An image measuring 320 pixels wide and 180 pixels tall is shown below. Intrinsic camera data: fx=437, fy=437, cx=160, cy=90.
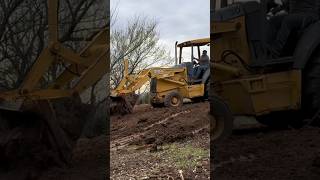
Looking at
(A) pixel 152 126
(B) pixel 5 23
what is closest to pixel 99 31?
(B) pixel 5 23

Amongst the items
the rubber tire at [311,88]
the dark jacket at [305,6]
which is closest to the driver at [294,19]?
the dark jacket at [305,6]

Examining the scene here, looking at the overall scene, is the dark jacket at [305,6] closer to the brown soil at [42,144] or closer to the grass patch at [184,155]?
the grass patch at [184,155]

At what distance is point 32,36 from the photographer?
2.72m

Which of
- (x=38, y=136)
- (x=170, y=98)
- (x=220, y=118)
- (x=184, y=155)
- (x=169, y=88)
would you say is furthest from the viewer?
(x=169, y=88)

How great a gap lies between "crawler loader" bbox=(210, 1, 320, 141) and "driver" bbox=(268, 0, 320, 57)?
0.10ft

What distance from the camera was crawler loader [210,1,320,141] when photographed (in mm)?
1746

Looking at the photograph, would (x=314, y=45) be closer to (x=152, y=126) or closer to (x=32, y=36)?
(x=32, y=36)

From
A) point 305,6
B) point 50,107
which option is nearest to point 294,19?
point 305,6

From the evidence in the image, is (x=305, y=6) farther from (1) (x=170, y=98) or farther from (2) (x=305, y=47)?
(1) (x=170, y=98)

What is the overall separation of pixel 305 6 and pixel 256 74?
0.38m

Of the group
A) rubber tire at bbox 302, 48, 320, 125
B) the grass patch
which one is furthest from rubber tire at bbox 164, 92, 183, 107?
rubber tire at bbox 302, 48, 320, 125

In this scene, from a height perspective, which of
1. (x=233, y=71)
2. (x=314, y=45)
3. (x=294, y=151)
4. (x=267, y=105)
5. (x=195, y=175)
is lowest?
(x=195, y=175)

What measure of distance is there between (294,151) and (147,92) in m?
6.56

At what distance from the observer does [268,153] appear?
1.82 meters
